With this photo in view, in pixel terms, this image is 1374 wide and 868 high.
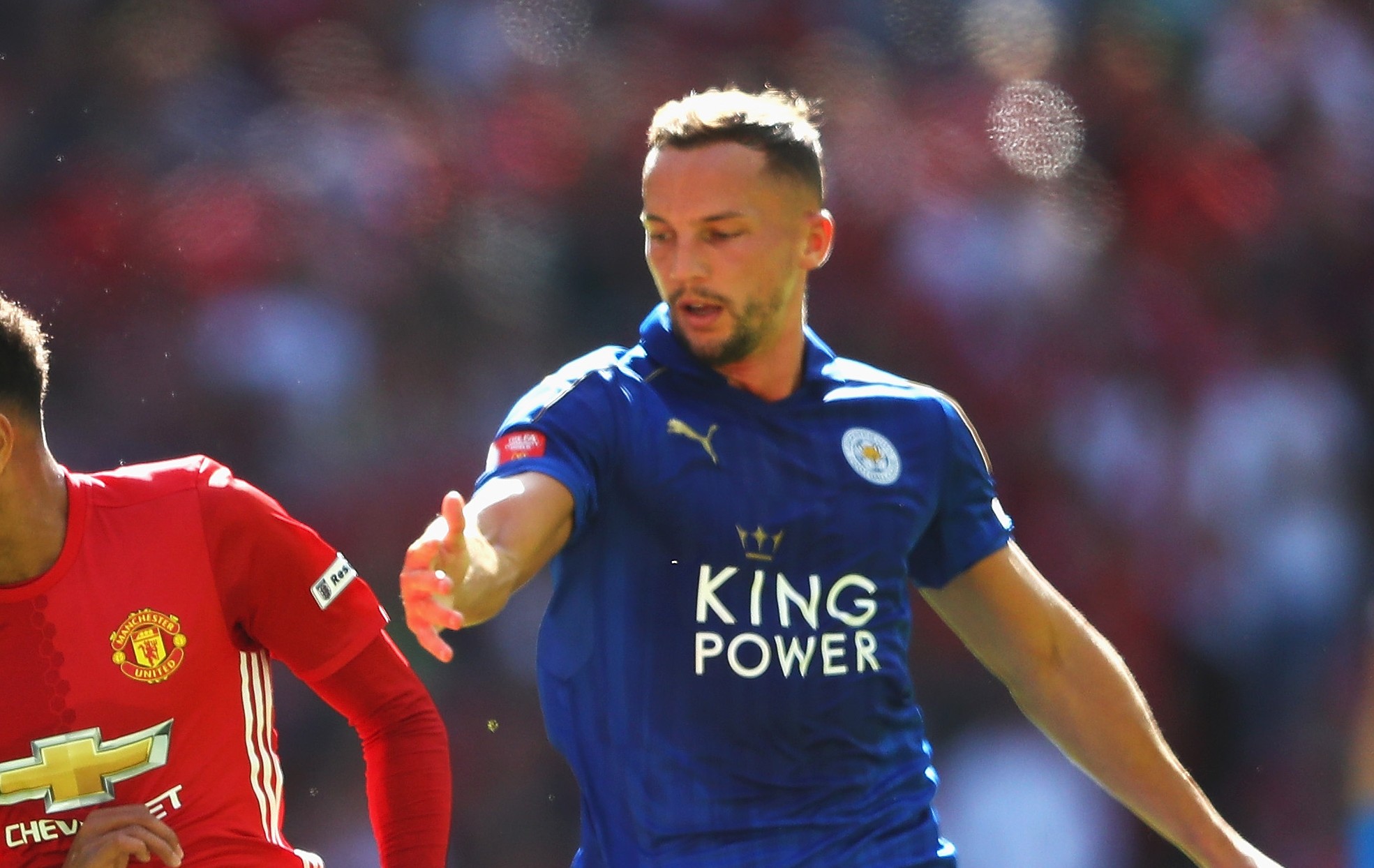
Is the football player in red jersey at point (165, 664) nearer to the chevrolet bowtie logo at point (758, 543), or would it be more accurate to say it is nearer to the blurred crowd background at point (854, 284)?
the chevrolet bowtie logo at point (758, 543)

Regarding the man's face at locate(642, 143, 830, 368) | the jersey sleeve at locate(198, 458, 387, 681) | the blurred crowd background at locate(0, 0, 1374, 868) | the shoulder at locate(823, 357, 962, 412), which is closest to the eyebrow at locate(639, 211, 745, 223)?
the man's face at locate(642, 143, 830, 368)

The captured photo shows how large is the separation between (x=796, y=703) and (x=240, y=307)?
3.99 m

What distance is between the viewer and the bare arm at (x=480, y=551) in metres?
1.88

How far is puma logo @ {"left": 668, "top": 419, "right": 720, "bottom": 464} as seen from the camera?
2699 mm

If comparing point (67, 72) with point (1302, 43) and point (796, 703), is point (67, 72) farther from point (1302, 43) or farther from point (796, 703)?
point (1302, 43)

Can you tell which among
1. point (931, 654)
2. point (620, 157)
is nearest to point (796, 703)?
point (931, 654)

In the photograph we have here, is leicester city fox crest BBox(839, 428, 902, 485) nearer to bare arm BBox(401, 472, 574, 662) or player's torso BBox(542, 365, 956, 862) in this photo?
player's torso BBox(542, 365, 956, 862)

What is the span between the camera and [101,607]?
8.45ft

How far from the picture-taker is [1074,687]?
9.87 ft

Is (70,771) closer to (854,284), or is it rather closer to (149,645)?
(149,645)

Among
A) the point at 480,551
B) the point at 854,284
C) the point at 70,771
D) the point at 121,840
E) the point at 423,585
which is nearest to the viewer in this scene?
the point at 423,585

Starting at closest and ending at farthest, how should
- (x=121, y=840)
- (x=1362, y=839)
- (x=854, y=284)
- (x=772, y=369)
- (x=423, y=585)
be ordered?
1. (x=423, y=585)
2. (x=121, y=840)
3. (x=772, y=369)
4. (x=1362, y=839)
5. (x=854, y=284)

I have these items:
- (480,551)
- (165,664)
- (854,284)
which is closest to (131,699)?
(165,664)

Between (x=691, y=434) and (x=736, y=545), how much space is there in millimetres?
204
